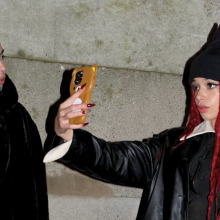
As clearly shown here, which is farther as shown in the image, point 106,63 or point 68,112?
point 106,63

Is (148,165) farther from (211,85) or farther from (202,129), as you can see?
(211,85)

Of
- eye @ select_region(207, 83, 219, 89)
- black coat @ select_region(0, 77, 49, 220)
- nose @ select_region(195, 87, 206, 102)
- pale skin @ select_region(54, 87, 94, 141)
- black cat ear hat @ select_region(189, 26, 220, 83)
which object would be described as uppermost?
black cat ear hat @ select_region(189, 26, 220, 83)

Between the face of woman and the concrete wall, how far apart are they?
A: 68 cm

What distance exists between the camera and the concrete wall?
2.06m

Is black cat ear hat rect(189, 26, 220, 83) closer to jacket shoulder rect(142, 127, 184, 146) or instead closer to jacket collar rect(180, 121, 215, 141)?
jacket collar rect(180, 121, 215, 141)

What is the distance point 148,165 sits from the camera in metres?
1.77

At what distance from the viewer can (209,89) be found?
5.18 ft

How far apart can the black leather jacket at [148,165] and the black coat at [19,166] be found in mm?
258

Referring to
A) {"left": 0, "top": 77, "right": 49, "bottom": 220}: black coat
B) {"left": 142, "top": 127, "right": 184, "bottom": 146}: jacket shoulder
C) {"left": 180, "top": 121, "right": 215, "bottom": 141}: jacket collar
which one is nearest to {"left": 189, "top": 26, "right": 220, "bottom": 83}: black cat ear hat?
{"left": 180, "top": 121, "right": 215, "bottom": 141}: jacket collar

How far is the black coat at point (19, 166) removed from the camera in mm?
1647

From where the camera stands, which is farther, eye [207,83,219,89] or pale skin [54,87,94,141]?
eye [207,83,219,89]

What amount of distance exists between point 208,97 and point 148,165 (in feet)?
1.78

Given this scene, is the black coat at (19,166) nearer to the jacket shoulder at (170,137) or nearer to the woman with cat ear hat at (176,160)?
the woman with cat ear hat at (176,160)

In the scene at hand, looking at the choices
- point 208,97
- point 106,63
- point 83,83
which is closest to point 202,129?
point 208,97
